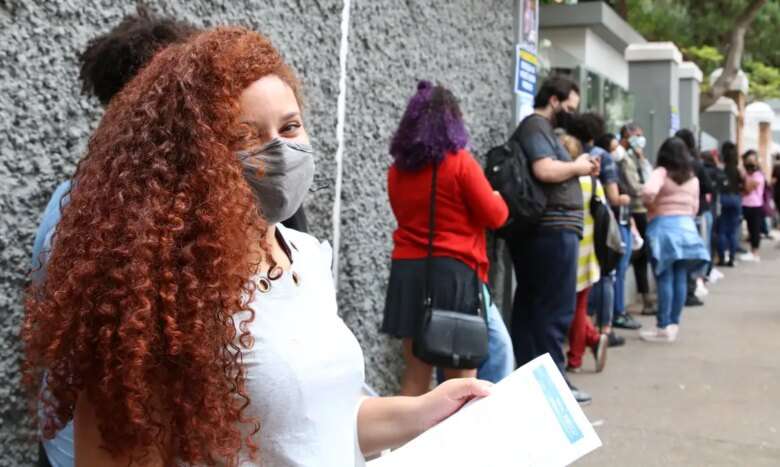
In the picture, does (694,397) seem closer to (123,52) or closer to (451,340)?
(451,340)

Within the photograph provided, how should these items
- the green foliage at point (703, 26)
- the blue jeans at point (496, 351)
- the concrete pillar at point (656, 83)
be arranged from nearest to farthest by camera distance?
the blue jeans at point (496, 351) < the concrete pillar at point (656, 83) < the green foliage at point (703, 26)

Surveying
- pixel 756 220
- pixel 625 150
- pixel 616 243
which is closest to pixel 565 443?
pixel 616 243

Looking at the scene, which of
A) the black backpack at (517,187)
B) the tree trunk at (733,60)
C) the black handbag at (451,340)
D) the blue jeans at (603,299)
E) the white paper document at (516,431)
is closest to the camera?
the white paper document at (516,431)

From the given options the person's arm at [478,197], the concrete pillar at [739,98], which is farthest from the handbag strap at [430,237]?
the concrete pillar at [739,98]

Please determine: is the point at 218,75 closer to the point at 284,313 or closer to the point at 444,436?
the point at 284,313

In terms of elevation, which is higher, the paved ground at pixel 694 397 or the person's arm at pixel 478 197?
the person's arm at pixel 478 197

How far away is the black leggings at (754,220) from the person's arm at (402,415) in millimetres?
15172

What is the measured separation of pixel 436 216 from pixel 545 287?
1.46 m

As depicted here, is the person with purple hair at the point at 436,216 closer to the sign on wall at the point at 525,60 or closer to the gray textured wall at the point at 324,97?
the gray textured wall at the point at 324,97

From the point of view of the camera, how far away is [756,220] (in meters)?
16.3

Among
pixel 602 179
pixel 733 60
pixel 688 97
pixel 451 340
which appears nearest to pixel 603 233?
pixel 602 179

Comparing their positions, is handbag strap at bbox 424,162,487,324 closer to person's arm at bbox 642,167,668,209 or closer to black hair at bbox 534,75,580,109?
black hair at bbox 534,75,580,109

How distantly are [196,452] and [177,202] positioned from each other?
0.41 meters

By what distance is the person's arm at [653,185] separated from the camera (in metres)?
8.84
